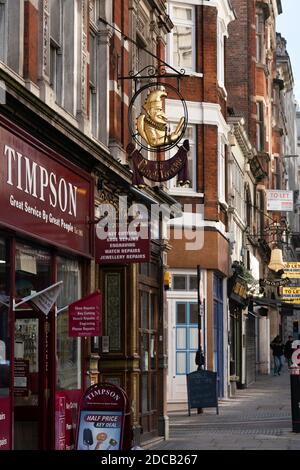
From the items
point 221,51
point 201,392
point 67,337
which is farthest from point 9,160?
point 221,51

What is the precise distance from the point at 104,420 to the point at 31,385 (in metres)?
2.00

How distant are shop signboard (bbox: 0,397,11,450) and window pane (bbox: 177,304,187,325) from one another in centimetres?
1915

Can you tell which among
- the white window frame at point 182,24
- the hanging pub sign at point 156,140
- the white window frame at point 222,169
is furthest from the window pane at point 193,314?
the hanging pub sign at point 156,140

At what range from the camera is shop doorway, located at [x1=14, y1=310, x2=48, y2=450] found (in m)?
15.0

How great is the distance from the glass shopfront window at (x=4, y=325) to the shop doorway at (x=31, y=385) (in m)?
1.24

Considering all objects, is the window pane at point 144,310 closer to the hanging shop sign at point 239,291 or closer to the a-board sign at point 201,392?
the a-board sign at point 201,392

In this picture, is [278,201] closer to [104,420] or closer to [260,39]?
[260,39]

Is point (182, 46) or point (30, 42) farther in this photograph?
point (182, 46)

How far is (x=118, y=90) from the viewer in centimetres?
2048

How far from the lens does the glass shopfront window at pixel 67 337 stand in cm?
1617

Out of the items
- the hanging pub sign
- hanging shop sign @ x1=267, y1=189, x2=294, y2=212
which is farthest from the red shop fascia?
hanging shop sign @ x1=267, y1=189, x2=294, y2=212

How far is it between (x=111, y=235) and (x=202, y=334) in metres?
15.5

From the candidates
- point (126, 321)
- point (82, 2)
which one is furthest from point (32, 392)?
point (82, 2)

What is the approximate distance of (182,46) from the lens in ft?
109
